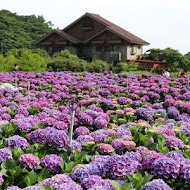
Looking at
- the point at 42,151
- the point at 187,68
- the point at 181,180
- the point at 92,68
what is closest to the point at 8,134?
the point at 42,151

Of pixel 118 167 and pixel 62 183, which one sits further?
pixel 118 167

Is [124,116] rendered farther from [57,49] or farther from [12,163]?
[57,49]

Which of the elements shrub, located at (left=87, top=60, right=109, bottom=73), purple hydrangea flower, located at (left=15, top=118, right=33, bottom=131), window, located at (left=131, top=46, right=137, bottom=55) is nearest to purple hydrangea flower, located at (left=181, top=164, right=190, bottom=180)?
purple hydrangea flower, located at (left=15, top=118, right=33, bottom=131)

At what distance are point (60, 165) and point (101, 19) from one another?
43.1 meters

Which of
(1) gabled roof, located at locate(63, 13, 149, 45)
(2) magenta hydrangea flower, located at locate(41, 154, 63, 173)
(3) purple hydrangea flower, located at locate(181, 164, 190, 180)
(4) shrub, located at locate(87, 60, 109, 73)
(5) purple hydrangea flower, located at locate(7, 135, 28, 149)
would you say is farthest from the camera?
(1) gabled roof, located at locate(63, 13, 149, 45)

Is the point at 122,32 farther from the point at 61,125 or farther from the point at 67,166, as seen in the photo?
the point at 67,166

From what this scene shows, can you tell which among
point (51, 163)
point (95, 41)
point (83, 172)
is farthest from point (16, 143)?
point (95, 41)

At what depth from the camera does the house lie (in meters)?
42.2

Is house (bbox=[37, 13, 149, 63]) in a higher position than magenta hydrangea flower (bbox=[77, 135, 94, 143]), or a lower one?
higher

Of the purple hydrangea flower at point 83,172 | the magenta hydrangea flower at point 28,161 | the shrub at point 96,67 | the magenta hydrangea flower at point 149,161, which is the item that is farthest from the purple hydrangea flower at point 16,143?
the shrub at point 96,67

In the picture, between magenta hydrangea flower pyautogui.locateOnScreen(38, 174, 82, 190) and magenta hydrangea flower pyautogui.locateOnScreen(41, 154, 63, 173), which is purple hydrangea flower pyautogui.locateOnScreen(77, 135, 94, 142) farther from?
magenta hydrangea flower pyautogui.locateOnScreen(38, 174, 82, 190)

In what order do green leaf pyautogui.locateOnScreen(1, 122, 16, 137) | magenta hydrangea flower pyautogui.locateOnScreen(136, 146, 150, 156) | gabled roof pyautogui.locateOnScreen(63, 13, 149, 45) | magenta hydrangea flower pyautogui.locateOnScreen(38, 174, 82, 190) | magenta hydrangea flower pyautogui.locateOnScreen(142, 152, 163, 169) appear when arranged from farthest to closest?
gabled roof pyautogui.locateOnScreen(63, 13, 149, 45) → green leaf pyautogui.locateOnScreen(1, 122, 16, 137) → magenta hydrangea flower pyautogui.locateOnScreen(136, 146, 150, 156) → magenta hydrangea flower pyautogui.locateOnScreen(142, 152, 163, 169) → magenta hydrangea flower pyautogui.locateOnScreen(38, 174, 82, 190)

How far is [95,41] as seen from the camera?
43156 millimetres

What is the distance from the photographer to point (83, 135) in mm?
4672
